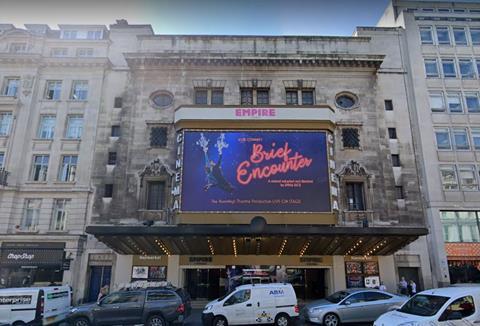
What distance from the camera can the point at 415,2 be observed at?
3356 centimetres

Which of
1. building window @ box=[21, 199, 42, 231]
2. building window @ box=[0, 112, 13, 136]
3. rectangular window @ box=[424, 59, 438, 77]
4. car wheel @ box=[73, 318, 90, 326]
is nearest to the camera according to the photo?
car wheel @ box=[73, 318, 90, 326]

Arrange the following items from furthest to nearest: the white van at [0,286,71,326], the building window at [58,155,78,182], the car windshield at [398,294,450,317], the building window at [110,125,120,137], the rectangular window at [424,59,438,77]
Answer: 1. the rectangular window at [424,59,438,77]
2. the building window at [110,125,120,137]
3. the building window at [58,155,78,182]
4. the white van at [0,286,71,326]
5. the car windshield at [398,294,450,317]

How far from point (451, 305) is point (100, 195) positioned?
22.5 metres

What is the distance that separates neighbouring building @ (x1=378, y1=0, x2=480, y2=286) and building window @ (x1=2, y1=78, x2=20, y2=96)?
106 feet

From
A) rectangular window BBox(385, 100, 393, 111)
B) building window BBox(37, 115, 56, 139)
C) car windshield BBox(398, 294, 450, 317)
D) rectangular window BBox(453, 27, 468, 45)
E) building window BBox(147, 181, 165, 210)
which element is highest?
rectangular window BBox(453, 27, 468, 45)

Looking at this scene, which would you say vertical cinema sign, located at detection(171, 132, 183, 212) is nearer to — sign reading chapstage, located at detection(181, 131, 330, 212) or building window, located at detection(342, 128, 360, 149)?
sign reading chapstage, located at detection(181, 131, 330, 212)

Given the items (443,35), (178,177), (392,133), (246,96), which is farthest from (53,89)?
(443,35)

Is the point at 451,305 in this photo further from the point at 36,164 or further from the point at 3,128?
the point at 3,128

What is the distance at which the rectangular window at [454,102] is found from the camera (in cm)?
2755

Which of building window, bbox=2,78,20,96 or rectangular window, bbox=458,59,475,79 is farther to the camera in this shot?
rectangular window, bbox=458,59,475,79

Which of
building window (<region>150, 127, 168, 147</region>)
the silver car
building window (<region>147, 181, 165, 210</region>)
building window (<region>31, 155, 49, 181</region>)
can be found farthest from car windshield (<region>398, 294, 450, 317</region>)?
building window (<region>31, 155, 49, 181</region>)

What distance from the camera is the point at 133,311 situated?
1559cm

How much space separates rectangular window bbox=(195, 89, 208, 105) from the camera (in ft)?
88.2

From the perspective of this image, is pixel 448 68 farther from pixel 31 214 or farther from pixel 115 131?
pixel 31 214
